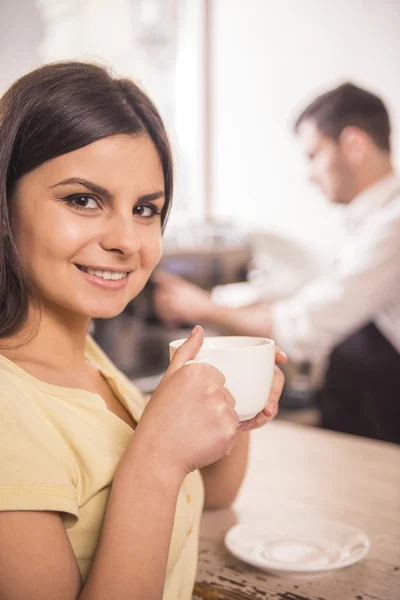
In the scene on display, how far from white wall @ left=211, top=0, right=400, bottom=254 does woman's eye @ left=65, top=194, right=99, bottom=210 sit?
322 cm

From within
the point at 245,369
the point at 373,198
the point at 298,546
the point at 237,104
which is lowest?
the point at 298,546

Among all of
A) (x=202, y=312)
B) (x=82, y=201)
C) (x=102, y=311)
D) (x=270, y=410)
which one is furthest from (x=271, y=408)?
(x=202, y=312)

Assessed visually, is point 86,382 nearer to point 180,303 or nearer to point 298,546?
point 298,546

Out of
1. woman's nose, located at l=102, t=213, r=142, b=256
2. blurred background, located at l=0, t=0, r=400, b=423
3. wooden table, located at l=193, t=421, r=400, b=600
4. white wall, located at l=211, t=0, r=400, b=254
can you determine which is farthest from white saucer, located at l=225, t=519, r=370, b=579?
white wall, located at l=211, t=0, r=400, b=254

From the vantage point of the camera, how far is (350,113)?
2.65 meters

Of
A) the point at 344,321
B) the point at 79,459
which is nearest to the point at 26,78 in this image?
the point at 79,459

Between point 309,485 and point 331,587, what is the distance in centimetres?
33

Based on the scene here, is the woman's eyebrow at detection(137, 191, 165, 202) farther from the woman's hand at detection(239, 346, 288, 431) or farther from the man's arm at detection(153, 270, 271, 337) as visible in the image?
the man's arm at detection(153, 270, 271, 337)

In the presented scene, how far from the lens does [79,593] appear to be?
2.10 feet

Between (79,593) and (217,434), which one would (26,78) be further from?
(79,593)

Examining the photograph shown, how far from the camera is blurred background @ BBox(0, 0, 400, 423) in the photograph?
10.9ft

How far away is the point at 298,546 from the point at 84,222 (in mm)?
516

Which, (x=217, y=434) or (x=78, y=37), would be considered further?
(x=78, y=37)

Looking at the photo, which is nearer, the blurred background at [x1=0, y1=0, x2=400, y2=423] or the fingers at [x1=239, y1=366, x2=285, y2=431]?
the fingers at [x1=239, y1=366, x2=285, y2=431]
